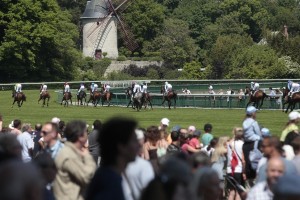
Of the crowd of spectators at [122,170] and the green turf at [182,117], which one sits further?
the green turf at [182,117]

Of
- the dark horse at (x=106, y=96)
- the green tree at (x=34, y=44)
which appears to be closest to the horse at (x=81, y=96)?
the dark horse at (x=106, y=96)

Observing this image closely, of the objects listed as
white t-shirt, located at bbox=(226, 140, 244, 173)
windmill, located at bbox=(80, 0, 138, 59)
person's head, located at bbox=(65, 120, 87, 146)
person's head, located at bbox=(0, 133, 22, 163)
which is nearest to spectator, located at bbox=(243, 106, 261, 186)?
white t-shirt, located at bbox=(226, 140, 244, 173)

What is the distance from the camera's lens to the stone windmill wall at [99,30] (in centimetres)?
10119

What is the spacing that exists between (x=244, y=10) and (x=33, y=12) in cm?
4662

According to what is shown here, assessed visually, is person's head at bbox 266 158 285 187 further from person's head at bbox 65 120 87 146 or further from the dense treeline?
the dense treeline

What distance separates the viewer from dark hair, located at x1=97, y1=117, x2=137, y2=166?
6.38 meters

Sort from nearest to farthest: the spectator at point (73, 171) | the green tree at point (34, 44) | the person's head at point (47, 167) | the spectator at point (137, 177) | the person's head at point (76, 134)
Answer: the spectator at point (137, 177) → the person's head at point (47, 167) → the spectator at point (73, 171) → the person's head at point (76, 134) → the green tree at point (34, 44)

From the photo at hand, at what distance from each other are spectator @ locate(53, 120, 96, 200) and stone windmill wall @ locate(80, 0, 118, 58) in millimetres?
92118

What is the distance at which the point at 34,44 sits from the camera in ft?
270

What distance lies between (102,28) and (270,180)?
3722 inches

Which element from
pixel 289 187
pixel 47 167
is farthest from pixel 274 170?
pixel 289 187

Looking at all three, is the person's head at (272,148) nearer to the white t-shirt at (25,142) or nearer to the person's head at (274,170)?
the person's head at (274,170)

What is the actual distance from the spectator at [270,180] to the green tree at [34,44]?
72.7m

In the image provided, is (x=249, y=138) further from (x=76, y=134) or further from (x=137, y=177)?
(x=137, y=177)
